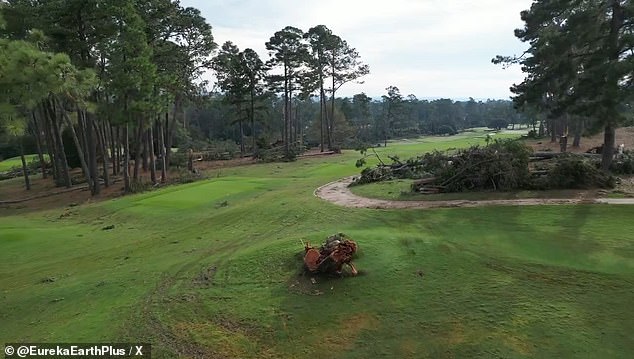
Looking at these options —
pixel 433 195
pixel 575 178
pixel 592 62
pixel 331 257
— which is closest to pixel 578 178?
pixel 575 178

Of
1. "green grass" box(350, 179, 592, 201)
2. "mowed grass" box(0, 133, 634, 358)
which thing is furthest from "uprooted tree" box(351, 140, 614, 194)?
"mowed grass" box(0, 133, 634, 358)

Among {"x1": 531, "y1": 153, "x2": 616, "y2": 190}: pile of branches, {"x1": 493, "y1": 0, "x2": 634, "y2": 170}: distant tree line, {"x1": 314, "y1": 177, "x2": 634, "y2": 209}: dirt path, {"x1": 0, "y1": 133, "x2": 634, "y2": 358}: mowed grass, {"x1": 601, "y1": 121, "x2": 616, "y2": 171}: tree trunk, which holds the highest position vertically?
{"x1": 493, "y1": 0, "x2": 634, "y2": 170}: distant tree line

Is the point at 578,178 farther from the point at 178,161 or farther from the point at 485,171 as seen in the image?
the point at 178,161

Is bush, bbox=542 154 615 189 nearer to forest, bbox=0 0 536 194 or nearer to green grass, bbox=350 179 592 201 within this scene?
green grass, bbox=350 179 592 201

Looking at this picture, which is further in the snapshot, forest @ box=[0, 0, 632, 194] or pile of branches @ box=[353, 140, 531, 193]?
pile of branches @ box=[353, 140, 531, 193]

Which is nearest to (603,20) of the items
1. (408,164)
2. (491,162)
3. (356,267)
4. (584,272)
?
(491,162)

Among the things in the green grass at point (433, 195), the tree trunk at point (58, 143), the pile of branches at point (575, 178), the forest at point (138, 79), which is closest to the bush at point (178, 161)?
the forest at point (138, 79)

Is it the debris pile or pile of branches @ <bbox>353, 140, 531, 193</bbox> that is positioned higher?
pile of branches @ <bbox>353, 140, 531, 193</bbox>

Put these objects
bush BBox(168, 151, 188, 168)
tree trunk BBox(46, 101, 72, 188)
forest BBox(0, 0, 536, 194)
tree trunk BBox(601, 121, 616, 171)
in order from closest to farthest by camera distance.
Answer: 1. forest BBox(0, 0, 536, 194)
2. tree trunk BBox(601, 121, 616, 171)
3. tree trunk BBox(46, 101, 72, 188)
4. bush BBox(168, 151, 188, 168)
